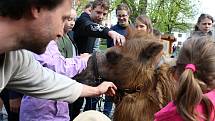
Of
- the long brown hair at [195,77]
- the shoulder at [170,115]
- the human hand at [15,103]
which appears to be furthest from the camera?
the human hand at [15,103]

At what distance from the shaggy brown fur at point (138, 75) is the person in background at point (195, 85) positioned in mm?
264

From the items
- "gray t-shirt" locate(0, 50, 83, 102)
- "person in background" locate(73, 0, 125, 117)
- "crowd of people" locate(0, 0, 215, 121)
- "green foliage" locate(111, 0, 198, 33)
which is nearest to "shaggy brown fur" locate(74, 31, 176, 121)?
"crowd of people" locate(0, 0, 215, 121)

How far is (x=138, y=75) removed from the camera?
10.5 ft

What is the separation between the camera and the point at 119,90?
10.7 ft

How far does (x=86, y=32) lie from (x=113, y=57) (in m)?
1.14

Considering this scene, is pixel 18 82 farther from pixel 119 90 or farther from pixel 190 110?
pixel 119 90

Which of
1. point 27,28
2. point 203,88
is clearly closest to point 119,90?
point 203,88

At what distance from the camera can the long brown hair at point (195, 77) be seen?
98.9 inches

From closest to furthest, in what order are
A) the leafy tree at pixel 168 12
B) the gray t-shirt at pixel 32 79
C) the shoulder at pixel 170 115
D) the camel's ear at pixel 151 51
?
the gray t-shirt at pixel 32 79
the shoulder at pixel 170 115
the camel's ear at pixel 151 51
the leafy tree at pixel 168 12

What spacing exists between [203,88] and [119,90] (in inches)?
31.9

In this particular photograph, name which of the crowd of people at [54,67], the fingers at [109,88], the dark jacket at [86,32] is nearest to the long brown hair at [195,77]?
the crowd of people at [54,67]

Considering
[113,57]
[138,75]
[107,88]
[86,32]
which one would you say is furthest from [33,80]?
[86,32]

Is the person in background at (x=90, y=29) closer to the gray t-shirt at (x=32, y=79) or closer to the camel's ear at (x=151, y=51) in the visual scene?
the camel's ear at (x=151, y=51)

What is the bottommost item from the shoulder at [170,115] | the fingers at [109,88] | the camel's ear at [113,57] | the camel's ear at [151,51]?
the shoulder at [170,115]
